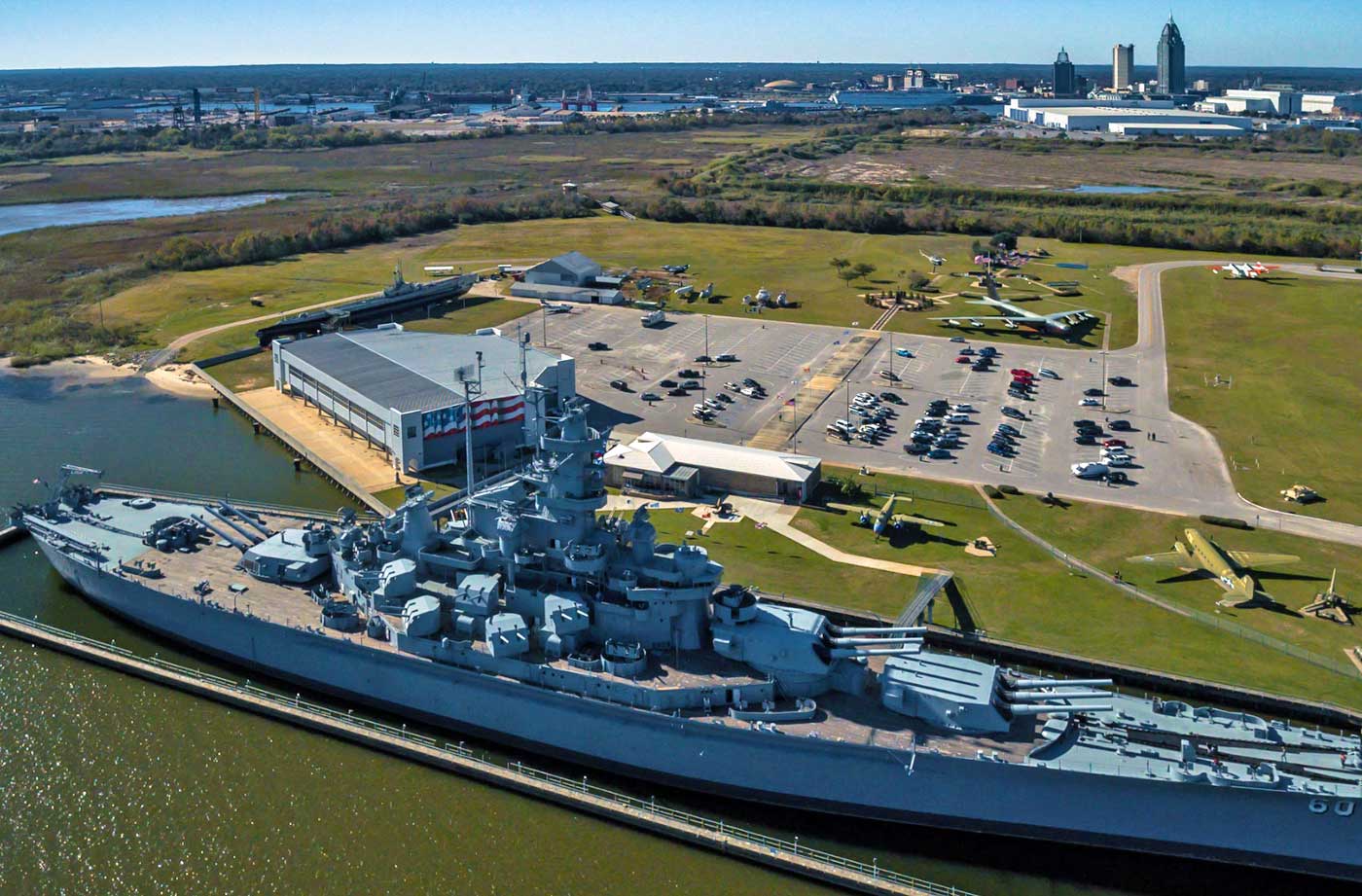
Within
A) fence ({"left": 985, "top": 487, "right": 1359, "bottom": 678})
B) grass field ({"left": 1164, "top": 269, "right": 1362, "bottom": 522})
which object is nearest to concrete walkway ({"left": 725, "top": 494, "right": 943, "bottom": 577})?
fence ({"left": 985, "top": 487, "right": 1359, "bottom": 678})

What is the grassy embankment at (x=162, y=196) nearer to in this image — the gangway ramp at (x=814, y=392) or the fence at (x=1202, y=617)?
the gangway ramp at (x=814, y=392)

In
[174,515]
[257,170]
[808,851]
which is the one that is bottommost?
[808,851]

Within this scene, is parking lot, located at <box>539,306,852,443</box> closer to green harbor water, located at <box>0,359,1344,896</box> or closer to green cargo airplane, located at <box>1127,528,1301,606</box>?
green cargo airplane, located at <box>1127,528,1301,606</box>

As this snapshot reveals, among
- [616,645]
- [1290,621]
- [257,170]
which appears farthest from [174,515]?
[257,170]

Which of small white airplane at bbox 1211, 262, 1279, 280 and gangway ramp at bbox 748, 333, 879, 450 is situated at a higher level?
small white airplane at bbox 1211, 262, 1279, 280

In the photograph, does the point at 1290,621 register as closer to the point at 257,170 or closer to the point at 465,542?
the point at 465,542

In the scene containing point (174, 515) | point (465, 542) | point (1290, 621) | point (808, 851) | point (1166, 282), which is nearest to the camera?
point (808, 851)

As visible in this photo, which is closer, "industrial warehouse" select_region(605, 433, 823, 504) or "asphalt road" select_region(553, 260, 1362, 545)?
"industrial warehouse" select_region(605, 433, 823, 504)

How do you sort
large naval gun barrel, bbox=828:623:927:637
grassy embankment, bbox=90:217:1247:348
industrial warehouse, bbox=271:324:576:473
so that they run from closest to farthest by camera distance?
large naval gun barrel, bbox=828:623:927:637, industrial warehouse, bbox=271:324:576:473, grassy embankment, bbox=90:217:1247:348
